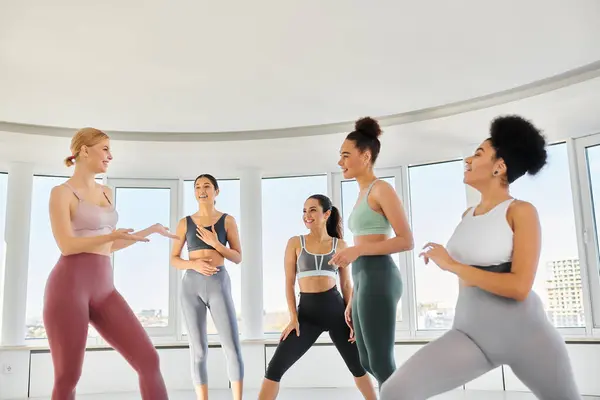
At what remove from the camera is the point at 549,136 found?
17.6 ft

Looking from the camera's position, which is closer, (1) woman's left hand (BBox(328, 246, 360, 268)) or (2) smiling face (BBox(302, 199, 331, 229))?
(1) woman's left hand (BBox(328, 246, 360, 268))

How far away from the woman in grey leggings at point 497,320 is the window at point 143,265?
204 inches

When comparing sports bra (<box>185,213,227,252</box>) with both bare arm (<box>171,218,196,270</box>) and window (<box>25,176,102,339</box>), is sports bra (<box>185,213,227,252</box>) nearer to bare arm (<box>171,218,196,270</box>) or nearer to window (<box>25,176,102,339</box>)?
bare arm (<box>171,218,196,270</box>)

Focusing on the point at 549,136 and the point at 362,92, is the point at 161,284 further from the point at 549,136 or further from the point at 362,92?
the point at 549,136

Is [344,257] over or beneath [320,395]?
over

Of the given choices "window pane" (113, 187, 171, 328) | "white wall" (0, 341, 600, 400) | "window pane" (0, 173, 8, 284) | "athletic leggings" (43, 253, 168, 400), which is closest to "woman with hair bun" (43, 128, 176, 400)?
"athletic leggings" (43, 253, 168, 400)

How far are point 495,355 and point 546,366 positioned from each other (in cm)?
15

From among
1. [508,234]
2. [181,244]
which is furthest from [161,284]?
[508,234]

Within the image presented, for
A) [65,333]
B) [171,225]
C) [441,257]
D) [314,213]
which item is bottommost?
[65,333]

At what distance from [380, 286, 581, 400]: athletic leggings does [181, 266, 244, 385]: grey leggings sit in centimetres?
208

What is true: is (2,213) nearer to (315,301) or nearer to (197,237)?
(197,237)

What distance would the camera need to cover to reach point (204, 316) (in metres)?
3.70

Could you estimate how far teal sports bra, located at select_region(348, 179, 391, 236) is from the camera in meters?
2.45

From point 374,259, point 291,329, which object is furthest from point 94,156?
point 291,329
